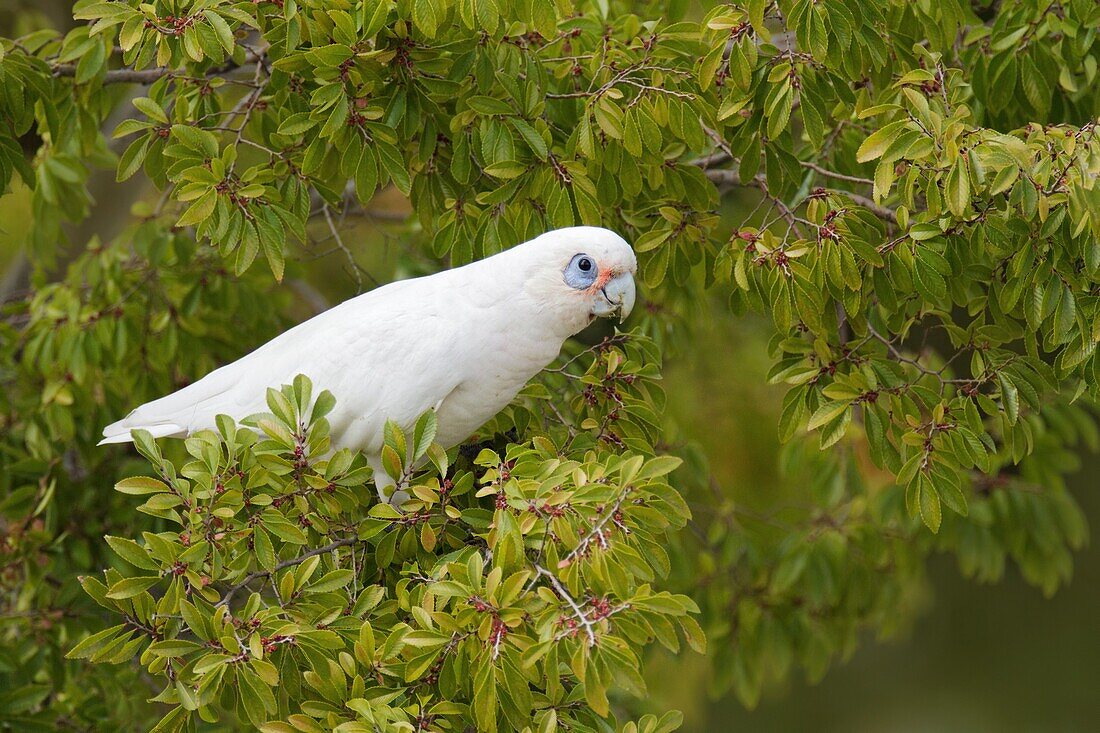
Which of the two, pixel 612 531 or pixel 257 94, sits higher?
pixel 257 94

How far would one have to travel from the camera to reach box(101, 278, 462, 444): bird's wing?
223cm

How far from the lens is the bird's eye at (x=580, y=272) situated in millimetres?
2127

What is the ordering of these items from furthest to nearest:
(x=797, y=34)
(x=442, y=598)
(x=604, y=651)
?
1. (x=797, y=34)
2. (x=442, y=598)
3. (x=604, y=651)

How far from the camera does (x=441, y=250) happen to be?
8.55ft

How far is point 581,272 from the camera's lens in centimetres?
213

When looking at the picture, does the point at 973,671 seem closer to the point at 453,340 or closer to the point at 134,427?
the point at 453,340

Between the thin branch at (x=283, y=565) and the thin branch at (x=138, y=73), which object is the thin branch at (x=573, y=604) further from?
the thin branch at (x=138, y=73)

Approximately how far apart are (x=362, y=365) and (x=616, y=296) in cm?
56

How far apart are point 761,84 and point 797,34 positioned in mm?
148

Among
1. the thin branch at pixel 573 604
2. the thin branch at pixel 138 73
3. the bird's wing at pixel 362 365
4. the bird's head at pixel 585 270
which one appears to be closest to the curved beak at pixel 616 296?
the bird's head at pixel 585 270

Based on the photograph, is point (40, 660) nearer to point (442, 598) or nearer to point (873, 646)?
point (442, 598)

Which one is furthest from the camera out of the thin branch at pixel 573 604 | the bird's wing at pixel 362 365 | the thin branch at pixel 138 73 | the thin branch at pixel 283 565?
the thin branch at pixel 138 73

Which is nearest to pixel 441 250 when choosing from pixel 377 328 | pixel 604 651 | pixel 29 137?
pixel 377 328

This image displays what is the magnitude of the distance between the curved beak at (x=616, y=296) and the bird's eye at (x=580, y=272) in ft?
0.12
